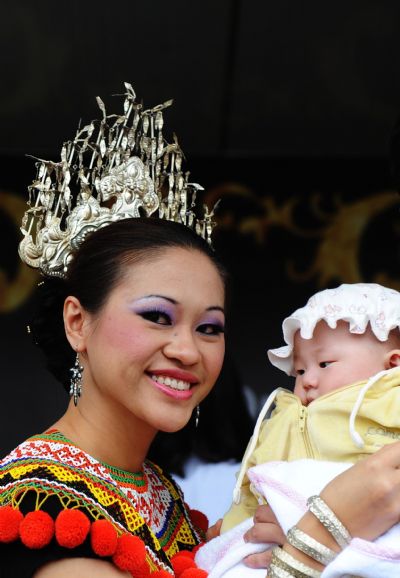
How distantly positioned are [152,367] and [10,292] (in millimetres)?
2005

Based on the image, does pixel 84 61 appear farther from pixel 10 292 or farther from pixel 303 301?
pixel 303 301

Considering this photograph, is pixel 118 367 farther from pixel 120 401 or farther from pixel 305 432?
pixel 305 432

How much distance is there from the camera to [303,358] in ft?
7.52

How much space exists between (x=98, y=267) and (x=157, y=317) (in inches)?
7.1

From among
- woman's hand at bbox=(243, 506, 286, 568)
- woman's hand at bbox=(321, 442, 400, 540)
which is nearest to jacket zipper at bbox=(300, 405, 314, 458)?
woman's hand at bbox=(243, 506, 286, 568)

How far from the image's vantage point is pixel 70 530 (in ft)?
6.16

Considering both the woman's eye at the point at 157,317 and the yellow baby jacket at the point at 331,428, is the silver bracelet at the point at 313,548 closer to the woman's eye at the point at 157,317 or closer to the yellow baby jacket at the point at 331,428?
the yellow baby jacket at the point at 331,428

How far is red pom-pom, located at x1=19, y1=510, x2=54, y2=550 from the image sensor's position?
1875mm

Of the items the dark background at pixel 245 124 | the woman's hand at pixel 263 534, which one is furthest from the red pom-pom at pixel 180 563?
the dark background at pixel 245 124

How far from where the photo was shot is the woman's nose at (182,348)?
83.3 inches

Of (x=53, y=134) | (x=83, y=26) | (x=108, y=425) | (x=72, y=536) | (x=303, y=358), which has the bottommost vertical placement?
(x=72, y=536)

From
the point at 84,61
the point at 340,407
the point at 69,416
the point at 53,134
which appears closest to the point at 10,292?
the point at 53,134

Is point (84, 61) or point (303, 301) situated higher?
point (84, 61)

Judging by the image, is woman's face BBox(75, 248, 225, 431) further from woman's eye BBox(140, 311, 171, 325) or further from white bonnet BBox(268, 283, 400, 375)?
white bonnet BBox(268, 283, 400, 375)
